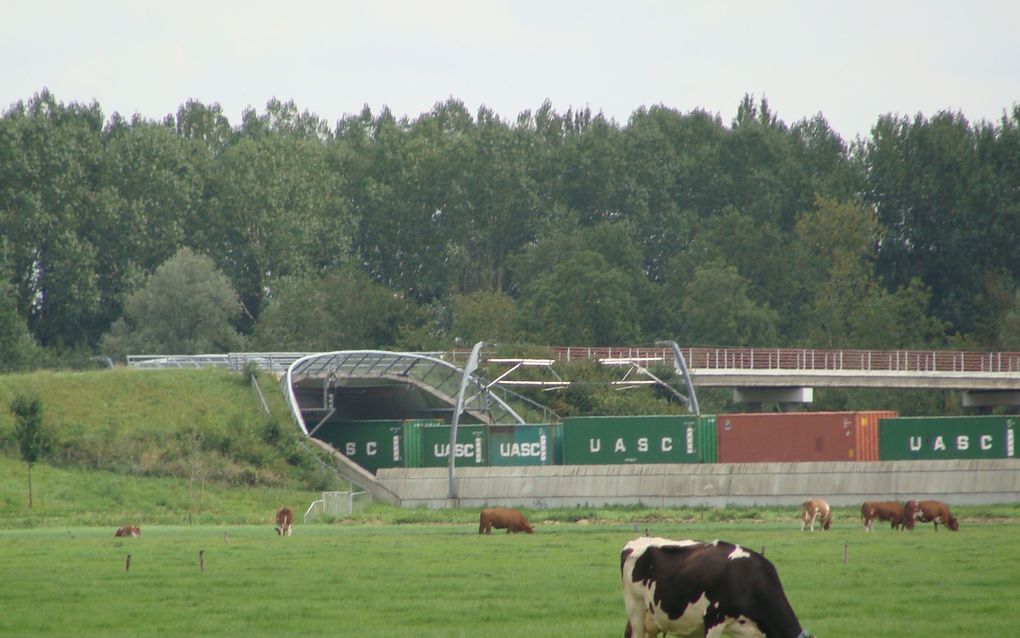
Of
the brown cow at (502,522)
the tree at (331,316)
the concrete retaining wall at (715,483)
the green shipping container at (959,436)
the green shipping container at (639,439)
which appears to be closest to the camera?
the brown cow at (502,522)

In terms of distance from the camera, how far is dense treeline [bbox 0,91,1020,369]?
10488 cm

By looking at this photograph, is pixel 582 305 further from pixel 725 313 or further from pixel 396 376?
pixel 396 376

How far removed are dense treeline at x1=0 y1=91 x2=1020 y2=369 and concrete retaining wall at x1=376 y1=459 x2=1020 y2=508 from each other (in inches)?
1560

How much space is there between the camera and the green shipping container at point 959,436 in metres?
60.3

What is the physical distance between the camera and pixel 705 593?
18.1 metres

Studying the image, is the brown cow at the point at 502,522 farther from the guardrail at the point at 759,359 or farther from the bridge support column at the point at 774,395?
the bridge support column at the point at 774,395

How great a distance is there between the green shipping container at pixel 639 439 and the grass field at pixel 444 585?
21.6 metres

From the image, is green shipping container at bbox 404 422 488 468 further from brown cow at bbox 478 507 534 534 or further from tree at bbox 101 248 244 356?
tree at bbox 101 248 244 356

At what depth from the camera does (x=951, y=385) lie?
85.8m

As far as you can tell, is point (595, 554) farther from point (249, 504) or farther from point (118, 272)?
point (118, 272)

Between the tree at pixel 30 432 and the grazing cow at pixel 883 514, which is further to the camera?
the tree at pixel 30 432

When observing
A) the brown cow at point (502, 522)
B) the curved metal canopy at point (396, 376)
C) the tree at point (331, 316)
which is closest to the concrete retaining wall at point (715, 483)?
the curved metal canopy at point (396, 376)

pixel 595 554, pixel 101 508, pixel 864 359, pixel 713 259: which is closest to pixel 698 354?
pixel 864 359

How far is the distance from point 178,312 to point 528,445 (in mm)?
42908
